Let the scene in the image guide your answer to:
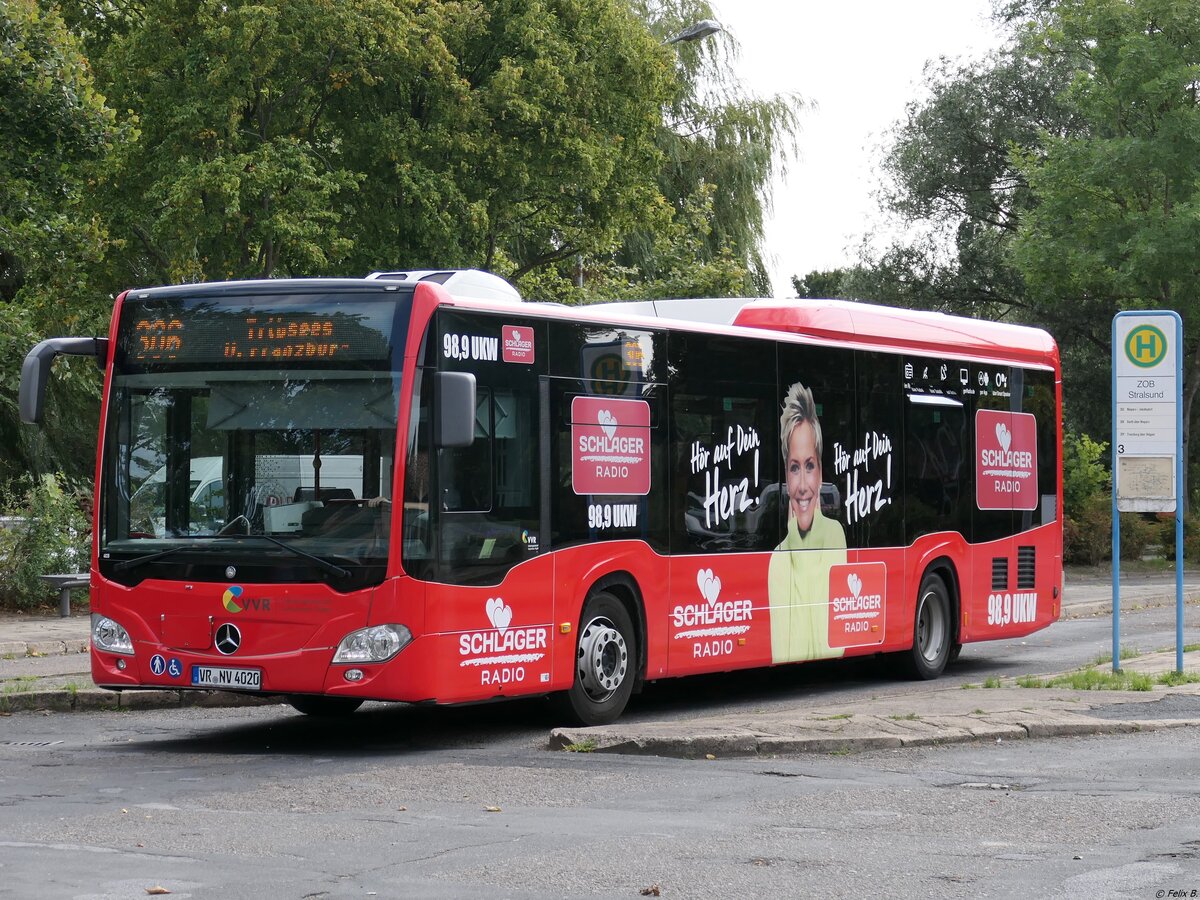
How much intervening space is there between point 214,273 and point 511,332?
15.7 meters

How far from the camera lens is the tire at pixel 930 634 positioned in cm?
1644

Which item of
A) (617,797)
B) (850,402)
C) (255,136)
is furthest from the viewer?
(255,136)

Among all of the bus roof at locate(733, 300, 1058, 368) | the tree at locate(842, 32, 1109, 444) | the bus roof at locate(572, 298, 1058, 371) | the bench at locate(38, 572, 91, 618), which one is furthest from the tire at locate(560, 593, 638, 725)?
the tree at locate(842, 32, 1109, 444)

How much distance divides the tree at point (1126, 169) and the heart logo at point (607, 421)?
27660mm

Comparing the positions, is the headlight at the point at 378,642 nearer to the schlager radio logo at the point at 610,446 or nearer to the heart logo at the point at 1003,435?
the schlager radio logo at the point at 610,446

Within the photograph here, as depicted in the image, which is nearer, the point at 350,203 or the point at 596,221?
the point at 350,203

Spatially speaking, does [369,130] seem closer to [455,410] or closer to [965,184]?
[455,410]

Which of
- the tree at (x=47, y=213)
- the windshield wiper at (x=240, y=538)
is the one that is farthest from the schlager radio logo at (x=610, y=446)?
the tree at (x=47, y=213)

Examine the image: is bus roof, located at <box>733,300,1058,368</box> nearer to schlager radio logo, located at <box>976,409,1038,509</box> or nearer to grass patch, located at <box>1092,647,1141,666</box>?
schlager radio logo, located at <box>976,409,1038,509</box>

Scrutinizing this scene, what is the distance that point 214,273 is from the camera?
2653cm

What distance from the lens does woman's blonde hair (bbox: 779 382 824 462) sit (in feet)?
47.9

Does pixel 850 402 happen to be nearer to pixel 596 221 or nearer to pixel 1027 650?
pixel 1027 650

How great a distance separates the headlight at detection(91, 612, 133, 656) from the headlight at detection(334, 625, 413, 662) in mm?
1620

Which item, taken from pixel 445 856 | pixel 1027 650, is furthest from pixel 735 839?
pixel 1027 650
